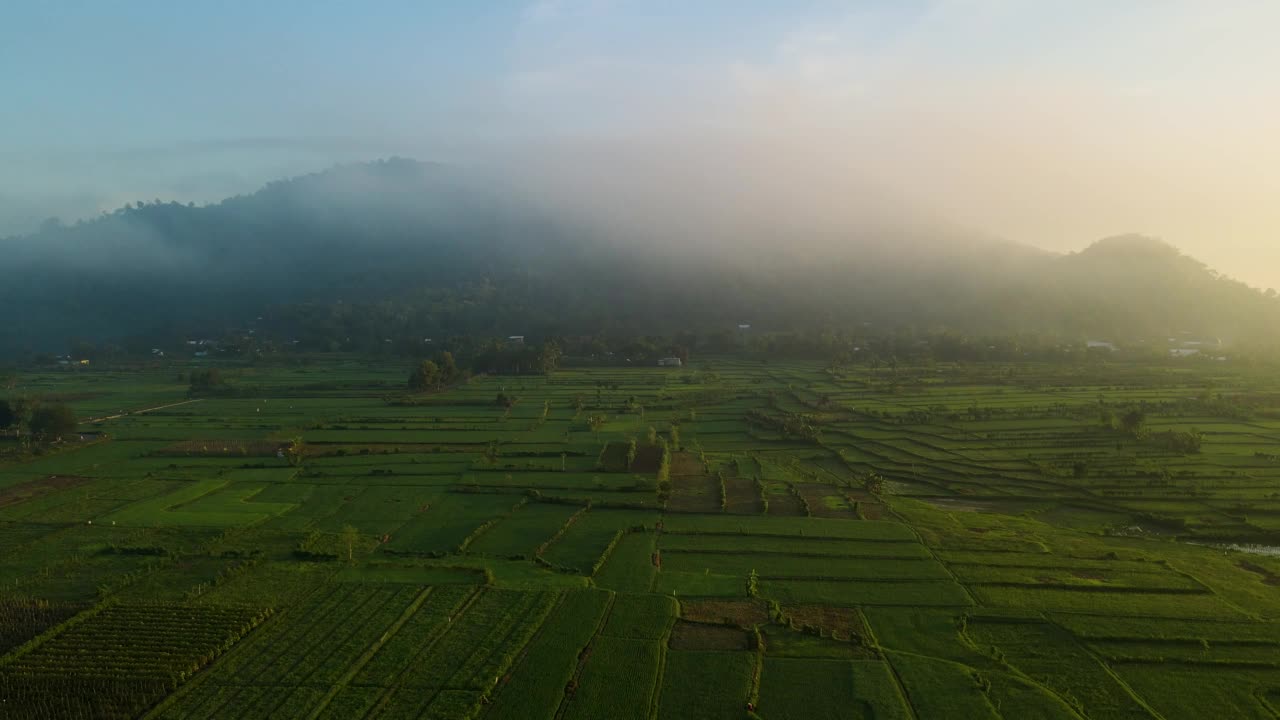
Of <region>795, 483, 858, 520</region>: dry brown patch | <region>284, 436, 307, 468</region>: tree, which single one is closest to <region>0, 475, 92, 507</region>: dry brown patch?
<region>284, 436, 307, 468</region>: tree

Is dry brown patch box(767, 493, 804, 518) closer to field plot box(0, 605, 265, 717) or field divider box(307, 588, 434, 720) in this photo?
field divider box(307, 588, 434, 720)

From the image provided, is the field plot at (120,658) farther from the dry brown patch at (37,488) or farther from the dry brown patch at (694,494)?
the dry brown patch at (694,494)

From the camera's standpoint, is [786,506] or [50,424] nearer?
[786,506]

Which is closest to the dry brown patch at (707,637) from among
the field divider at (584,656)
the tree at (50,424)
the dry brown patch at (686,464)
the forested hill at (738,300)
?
the field divider at (584,656)

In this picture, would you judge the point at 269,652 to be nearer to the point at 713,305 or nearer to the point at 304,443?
the point at 304,443

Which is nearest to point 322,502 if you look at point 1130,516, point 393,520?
point 393,520

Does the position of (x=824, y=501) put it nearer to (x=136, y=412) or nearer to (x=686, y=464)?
(x=686, y=464)

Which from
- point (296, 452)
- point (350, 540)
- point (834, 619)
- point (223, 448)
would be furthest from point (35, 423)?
point (834, 619)
